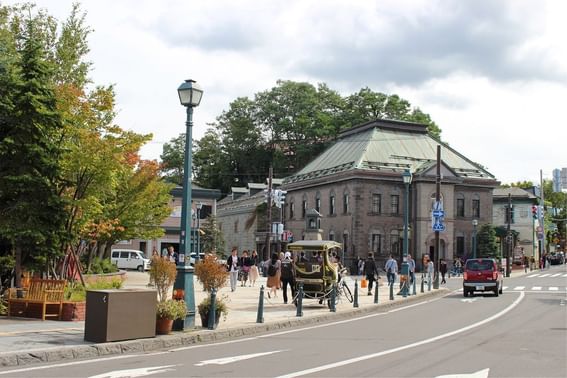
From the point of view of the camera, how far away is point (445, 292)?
116ft

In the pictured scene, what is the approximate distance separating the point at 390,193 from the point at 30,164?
49.6 m

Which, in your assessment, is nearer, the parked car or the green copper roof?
the parked car

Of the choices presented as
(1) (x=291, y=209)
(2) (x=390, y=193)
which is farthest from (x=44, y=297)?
(1) (x=291, y=209)

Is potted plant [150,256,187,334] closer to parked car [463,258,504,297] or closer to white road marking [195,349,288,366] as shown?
white road marking [195,349,288,366]

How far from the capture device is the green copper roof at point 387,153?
65062 millimetres

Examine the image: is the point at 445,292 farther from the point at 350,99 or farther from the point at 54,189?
the point at 350,99

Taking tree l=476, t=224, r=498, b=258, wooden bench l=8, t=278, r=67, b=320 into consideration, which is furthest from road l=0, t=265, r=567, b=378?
tree l=476, t=224, r=498, b=258

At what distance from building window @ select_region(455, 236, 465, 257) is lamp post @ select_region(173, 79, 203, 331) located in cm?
5596

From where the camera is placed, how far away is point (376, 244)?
6362cm

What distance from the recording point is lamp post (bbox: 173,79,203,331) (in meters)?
14.7

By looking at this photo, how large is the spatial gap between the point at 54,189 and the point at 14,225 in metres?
1.49

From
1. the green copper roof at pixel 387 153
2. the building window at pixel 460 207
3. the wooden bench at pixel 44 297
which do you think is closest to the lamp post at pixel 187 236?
the wooden bench at pixel 44 297

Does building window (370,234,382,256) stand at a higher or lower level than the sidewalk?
higher

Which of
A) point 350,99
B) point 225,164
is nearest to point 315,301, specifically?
point 350,99
